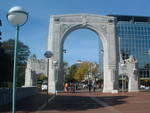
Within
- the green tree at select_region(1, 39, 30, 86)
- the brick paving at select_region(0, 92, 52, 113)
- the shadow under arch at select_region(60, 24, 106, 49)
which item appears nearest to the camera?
the brick paving at select_region(0, 92, 52, 113)

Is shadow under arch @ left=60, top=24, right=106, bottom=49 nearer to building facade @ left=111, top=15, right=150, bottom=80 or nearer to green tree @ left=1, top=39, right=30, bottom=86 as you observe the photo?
green tree @ left=1, top=39, right=30, bottom=86

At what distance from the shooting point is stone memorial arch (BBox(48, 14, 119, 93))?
168 feet

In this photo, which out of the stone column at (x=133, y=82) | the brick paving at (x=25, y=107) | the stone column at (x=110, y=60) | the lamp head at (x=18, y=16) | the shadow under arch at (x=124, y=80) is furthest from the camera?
the shadow under arch at (x=124, y=80)

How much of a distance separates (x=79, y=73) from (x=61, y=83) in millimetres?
50004

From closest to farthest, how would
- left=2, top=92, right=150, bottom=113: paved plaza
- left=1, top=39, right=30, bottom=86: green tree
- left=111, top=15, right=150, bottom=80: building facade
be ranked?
1. left=2, top=92, right=150, bottom=113: paved plaza
2. left=1, top=39, right=30, bottom=86: green tree
3. left=111, top=15, right=150, bottom=80: building facade

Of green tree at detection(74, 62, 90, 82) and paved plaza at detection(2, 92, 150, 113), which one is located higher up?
green tree at detection(74, 62, 90, 82)

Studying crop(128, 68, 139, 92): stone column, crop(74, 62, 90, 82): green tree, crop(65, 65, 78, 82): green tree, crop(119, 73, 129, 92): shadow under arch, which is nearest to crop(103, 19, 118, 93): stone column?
crop(128, 68, 139, 92): stone column

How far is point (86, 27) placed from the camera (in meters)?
52.8

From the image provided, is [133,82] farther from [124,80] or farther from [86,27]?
[124,80]

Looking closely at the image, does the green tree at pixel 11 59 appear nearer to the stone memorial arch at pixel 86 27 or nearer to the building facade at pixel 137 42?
the stone memorial arch at pixel 86 27

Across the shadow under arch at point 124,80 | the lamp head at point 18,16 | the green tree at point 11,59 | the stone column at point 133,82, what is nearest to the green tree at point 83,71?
the green tree at point 11,59

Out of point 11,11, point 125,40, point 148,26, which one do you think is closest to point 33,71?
point 11,11

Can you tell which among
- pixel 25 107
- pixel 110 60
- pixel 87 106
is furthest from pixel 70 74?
pixel 25 107

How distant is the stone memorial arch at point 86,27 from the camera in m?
51.2
